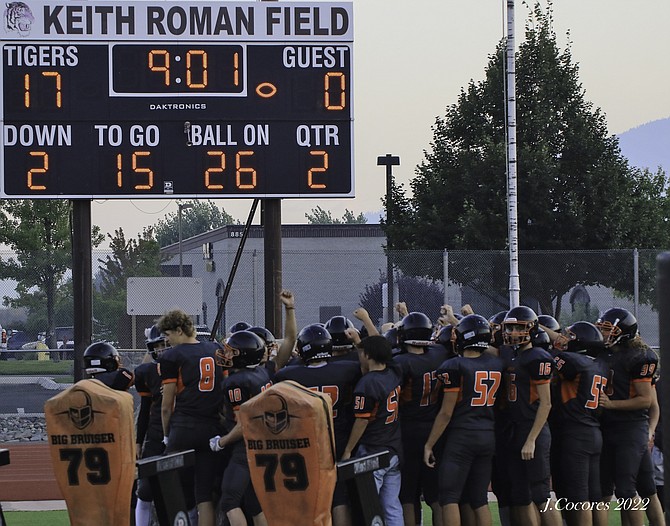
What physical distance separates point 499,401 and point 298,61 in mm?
6640

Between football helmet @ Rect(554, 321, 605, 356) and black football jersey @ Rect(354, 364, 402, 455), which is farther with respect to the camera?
football helmet @ Rect(554, 321, 605, 356)

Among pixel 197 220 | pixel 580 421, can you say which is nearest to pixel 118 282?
pixel 580 421

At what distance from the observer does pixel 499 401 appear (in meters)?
8.12

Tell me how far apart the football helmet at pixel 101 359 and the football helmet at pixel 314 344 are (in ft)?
5.58

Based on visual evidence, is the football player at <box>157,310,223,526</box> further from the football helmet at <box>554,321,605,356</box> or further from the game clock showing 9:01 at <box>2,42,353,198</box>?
the game clock showing 9:01 at <box>2,42,353,198</box>

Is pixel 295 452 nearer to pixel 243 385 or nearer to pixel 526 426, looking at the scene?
pixel 243 385

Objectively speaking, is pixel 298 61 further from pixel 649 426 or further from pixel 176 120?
pixel 649 426

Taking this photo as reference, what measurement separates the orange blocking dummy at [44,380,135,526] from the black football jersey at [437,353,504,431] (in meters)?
2.43

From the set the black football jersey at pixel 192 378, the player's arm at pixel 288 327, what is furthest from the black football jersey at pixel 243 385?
the player's arm at pixel 288 327

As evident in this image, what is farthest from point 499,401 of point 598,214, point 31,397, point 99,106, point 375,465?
point 598,214

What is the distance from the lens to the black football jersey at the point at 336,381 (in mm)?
7453

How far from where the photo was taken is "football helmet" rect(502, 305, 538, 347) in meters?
7.84

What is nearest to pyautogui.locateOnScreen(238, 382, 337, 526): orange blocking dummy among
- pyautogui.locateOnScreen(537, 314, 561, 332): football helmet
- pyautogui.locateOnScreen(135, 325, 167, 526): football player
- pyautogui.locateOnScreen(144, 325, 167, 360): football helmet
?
pyautogui.locateOnScreen(135, 325, 167, 526): football player

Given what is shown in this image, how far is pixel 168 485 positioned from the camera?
660 cm
